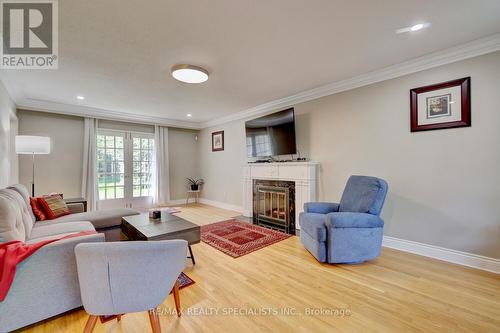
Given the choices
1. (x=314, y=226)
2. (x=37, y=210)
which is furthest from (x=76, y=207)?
(x=314, y=226)

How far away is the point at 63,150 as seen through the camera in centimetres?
452

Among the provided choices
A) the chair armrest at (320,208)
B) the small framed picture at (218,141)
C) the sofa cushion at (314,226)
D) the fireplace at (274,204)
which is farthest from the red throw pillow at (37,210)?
the small framed picture at (218,141)

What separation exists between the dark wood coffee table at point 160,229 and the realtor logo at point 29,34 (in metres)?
2.09

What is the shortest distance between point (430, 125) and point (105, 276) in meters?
3.52

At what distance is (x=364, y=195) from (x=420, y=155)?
89cm

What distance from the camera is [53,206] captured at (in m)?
2.87

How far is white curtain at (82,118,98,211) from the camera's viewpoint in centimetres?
465

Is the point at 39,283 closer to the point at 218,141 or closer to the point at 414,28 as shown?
the point at 414,28

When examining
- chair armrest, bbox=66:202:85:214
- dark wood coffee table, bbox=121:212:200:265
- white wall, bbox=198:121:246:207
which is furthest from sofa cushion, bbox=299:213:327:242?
chair armrest, bbox=66:202:85:214

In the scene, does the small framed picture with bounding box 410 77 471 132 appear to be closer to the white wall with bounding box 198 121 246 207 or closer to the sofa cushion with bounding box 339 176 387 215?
the sofa cushion with bounding box 339 176 387 215

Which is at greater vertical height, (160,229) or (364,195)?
(364,195)

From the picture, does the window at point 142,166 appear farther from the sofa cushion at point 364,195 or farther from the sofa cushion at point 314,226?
the sofa cushion at point 364,195

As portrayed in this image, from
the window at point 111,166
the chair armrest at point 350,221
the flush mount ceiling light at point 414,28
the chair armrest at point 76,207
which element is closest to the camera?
the flush mount ceiling light at point 414,28

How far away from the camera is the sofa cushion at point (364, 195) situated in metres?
2.51
